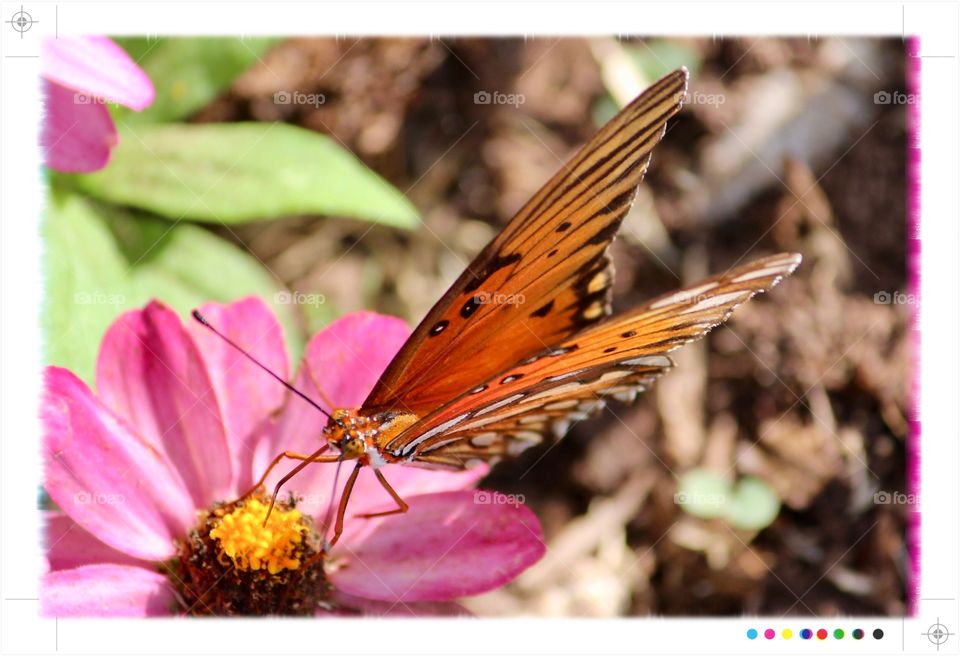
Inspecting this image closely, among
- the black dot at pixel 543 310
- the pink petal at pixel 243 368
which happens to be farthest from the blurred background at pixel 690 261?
the black dot at pixel 543 310

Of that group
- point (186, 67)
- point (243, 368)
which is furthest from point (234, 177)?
point (243, 368)

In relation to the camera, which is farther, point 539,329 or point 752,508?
point 752,508

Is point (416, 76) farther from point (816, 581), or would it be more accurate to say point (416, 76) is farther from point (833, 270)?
point (816, 581)

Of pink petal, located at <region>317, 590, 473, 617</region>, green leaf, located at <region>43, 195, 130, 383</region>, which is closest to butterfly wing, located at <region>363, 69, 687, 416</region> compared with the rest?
pink petal, located at <region>317, 590, 473, 617</region>

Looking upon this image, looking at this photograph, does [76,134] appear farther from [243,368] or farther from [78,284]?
[243,368]

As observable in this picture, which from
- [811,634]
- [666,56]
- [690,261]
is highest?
[666,56]

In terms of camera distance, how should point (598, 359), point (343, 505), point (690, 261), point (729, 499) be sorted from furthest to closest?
1. point (690, 261)
2. point (729, 499)
3. point (343, 505)
4. point (598, 359)
